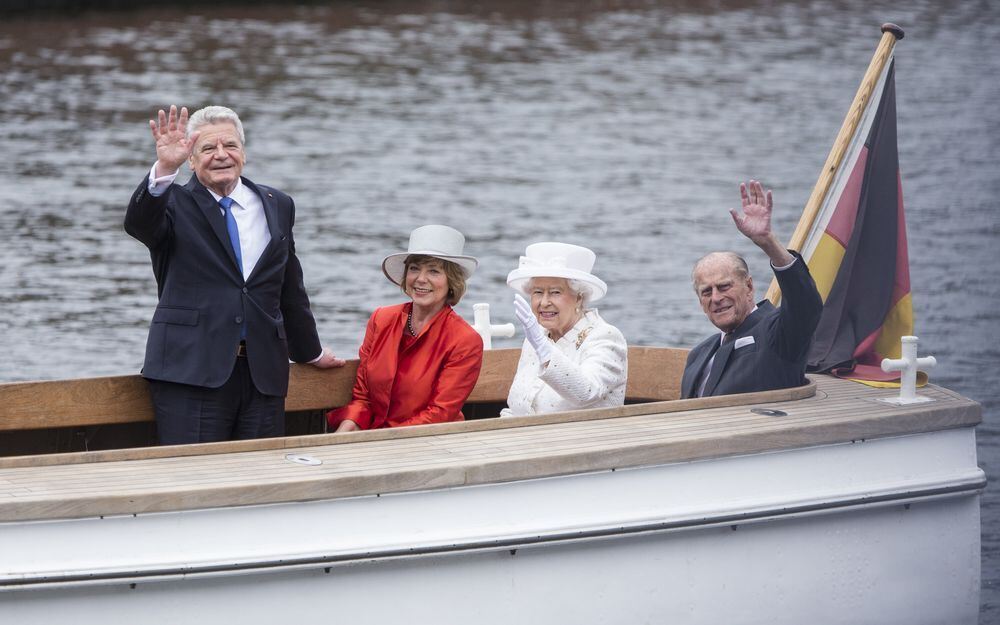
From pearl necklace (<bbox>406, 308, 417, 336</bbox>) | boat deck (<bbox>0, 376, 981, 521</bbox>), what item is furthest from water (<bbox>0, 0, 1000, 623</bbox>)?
pearl necklace (<bbox>406, 308, 417, 336</bbox>)

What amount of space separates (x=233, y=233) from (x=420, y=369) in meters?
0.85

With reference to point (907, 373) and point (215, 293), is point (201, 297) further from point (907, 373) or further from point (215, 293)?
point (907, 373)

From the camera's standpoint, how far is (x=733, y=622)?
15.8ft

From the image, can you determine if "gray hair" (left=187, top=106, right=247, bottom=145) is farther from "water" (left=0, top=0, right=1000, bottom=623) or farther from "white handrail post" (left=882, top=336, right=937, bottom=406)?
"water" (left=0, top=0, right=1000, bottom=623)

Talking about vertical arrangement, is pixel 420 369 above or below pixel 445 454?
above

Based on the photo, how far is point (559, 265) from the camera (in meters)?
5.11

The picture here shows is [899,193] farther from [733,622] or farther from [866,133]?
[733,622]

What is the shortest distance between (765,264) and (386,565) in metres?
10.6

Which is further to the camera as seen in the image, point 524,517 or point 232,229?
point 232,229

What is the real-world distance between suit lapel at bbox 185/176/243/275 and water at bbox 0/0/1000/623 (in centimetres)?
404

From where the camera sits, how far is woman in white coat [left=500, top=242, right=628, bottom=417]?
5039 millimetres

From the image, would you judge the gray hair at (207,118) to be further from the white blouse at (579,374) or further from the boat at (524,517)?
the white blouse at (579,374)

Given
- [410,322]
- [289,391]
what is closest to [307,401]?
[289,391]

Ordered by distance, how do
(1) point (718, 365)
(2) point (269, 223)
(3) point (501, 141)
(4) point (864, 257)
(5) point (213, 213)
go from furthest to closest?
(3) point (501, 141) → (4) point (864, 257) → (1) point (718, 365) → (2) point (269, 223) → (5) point (213, 213)
